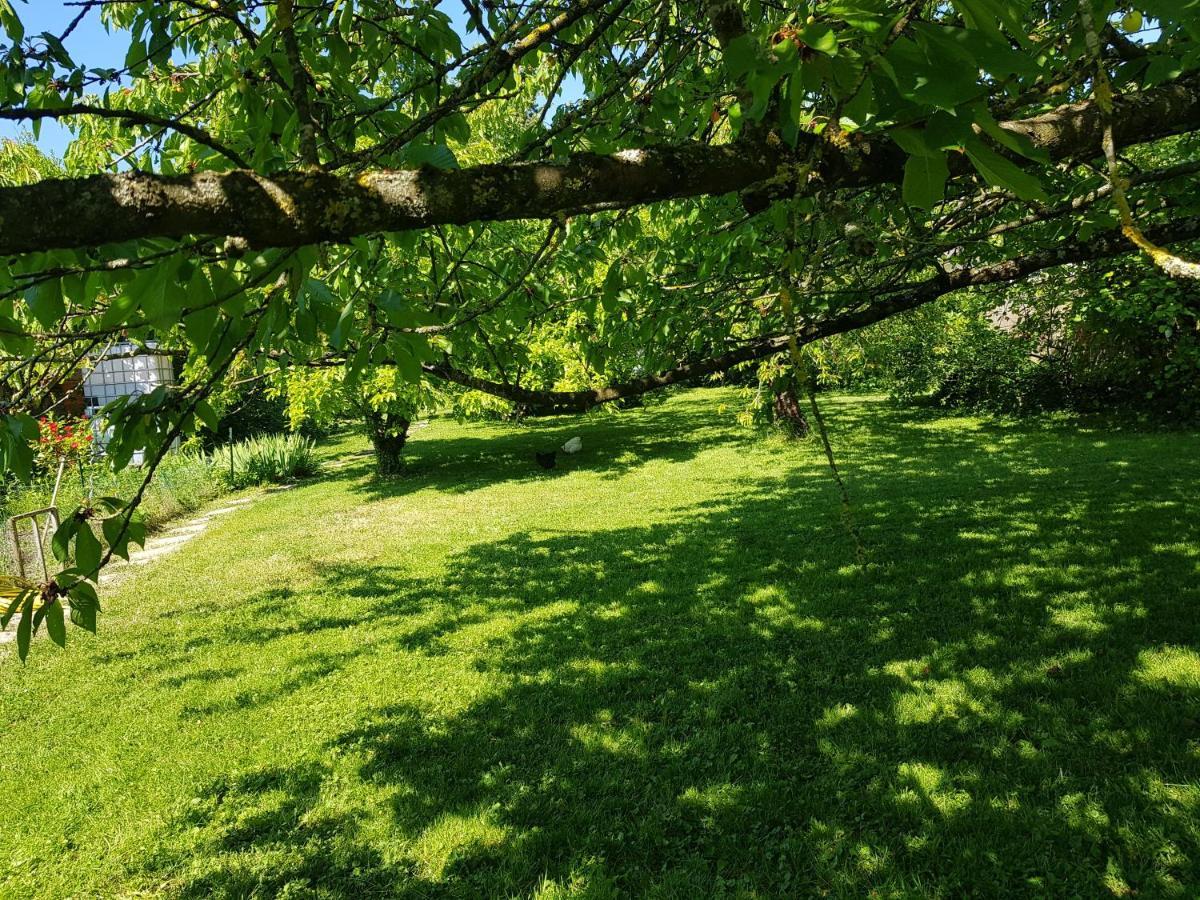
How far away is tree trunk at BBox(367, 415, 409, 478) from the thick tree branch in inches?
503

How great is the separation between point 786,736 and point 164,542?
31.0 ft

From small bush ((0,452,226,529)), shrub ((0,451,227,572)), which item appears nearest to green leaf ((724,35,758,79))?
shrub ((0,451,227,572))

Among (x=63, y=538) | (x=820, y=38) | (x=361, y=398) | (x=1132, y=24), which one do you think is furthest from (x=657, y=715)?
(x=361, y=398)

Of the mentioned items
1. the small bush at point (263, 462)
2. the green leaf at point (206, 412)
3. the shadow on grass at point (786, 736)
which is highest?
the green leaf at point (206, 412)

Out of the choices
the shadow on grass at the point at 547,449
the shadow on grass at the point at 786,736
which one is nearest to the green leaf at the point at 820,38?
the shadow on grass at the point at 786,736

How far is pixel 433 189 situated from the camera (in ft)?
4.15

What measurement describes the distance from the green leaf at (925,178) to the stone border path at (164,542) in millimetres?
7853

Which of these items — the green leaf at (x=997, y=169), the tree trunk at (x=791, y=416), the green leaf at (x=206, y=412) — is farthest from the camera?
the tree trunk at (x=791, y=416)

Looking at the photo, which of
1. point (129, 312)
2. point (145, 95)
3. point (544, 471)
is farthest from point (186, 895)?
point (544, 471)

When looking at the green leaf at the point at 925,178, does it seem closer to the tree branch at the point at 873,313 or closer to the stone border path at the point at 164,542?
the tree branch at the point at 873,313

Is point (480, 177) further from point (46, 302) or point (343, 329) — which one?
point (46, 302)

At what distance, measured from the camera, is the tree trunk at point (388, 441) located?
543 inches

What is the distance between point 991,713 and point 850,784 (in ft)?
3.41

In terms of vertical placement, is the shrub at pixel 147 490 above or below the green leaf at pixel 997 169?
below
